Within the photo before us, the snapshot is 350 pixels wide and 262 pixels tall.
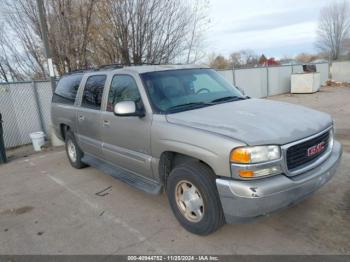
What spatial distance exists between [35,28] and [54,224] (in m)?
10.3

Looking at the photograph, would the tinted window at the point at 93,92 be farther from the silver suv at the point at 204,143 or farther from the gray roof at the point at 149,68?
the gray roof at the point at 149,68

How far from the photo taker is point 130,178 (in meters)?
4.19

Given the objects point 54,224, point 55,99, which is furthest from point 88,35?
point 54,224

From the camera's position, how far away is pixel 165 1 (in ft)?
37.1

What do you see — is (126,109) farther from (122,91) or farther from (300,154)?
(300,154)

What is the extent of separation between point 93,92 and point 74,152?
1655 mm

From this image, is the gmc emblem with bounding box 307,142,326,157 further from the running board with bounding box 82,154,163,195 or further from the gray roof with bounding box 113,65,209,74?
the gray roof with bounding box 113,65,209,74

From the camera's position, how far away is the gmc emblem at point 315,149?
9.93ft

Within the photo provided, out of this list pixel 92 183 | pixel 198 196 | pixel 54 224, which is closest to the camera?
pixel 198 196

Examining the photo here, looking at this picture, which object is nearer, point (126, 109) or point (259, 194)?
point (259, 194)

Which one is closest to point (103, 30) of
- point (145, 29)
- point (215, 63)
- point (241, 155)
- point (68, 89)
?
point (145, 29)

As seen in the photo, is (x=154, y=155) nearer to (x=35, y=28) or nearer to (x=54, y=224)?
(x=54, y=224)

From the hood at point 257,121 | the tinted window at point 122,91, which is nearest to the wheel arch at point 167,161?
the hood at point 257,121

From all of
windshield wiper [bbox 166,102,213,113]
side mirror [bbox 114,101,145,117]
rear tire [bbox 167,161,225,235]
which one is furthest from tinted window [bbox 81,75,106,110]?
rear tire [bbox 167,161,225,235]
